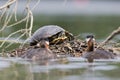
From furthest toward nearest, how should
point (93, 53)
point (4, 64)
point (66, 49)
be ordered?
point (66, 49)
point (93, 53)
point (4, 64)

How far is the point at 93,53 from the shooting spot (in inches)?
425

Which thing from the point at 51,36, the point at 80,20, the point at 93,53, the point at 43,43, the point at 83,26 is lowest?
the point at 93,53

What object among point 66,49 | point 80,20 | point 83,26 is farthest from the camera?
point 80,20

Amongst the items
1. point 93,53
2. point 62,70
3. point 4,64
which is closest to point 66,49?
point 93,53

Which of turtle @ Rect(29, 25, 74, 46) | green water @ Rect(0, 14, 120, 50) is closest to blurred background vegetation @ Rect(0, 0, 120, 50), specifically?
green water @ Rect(0, 14, 120, 50)

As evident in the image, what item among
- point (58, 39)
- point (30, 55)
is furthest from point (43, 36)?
point (30, 55)

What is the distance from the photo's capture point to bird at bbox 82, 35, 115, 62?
35.0 feet

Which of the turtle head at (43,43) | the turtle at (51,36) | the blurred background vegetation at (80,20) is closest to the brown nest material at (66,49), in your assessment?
the turtle at (51,36)

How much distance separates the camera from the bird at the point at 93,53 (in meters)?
10.7

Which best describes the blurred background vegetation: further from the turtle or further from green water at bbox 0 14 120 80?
green water at bbox 0 14 120 80

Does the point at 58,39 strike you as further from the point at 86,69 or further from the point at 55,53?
the point at 86,69

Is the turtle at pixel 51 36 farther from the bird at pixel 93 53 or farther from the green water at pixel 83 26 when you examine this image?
the green water at pixel 83 26

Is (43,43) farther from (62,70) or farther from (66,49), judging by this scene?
(62,70)

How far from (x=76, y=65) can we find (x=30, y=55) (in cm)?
128
